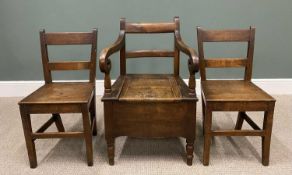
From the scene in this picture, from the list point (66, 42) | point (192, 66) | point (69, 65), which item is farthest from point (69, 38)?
point (192, 66)

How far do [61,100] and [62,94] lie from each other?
0.12 m

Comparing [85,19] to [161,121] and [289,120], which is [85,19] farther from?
[289,120]

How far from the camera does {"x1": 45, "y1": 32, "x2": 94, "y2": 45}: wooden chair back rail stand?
5.84 ft

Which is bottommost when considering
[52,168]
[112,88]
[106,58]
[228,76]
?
[52,168]

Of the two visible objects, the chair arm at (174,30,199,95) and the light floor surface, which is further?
the light floor surface

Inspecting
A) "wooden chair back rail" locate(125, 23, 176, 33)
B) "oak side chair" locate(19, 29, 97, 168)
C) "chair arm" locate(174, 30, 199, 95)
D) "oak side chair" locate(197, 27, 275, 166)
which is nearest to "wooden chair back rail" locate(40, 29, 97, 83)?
"oak side chair" locate(19, 29, 97, 168)

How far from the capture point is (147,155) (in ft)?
5.62

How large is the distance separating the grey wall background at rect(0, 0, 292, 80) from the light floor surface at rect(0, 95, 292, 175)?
0.81 metres

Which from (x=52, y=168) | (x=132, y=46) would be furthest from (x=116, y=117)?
(x=132, y=46)

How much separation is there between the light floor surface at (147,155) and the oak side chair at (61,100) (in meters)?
0.11

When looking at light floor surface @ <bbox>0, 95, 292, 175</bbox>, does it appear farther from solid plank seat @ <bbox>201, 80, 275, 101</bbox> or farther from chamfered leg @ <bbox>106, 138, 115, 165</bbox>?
solid plank seat @ <bbox>201, 80, 275, 101</bbox>

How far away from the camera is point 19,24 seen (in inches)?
99.3

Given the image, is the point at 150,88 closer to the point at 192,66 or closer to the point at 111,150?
the point at 192,66

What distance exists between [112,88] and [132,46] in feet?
3.50
